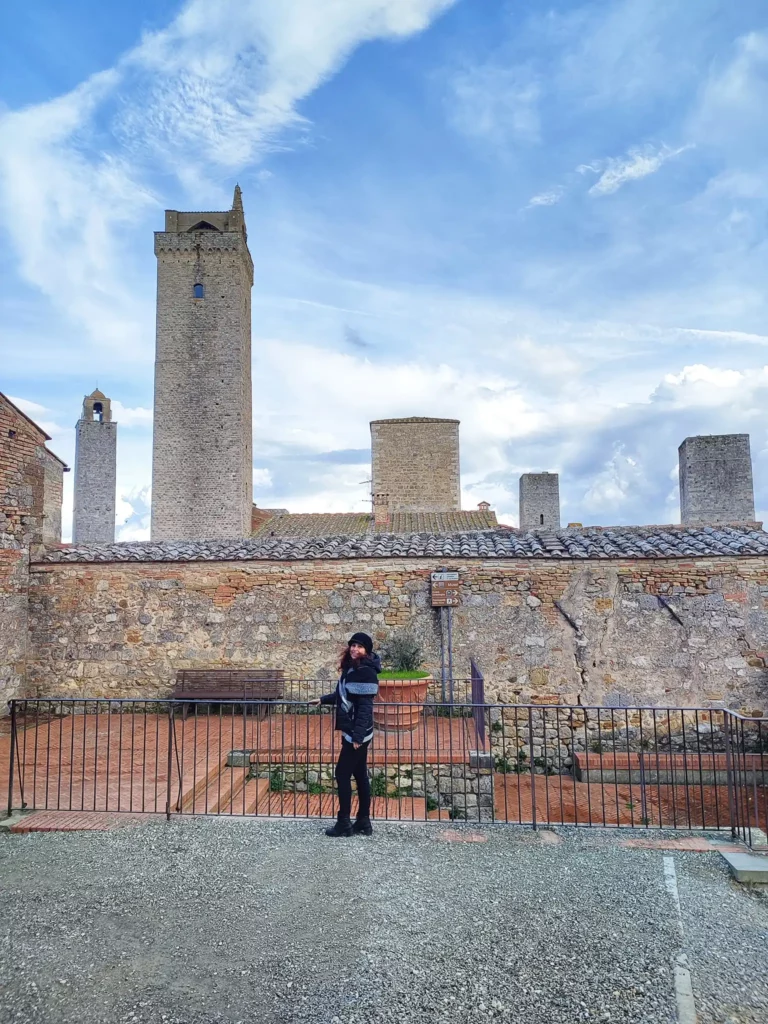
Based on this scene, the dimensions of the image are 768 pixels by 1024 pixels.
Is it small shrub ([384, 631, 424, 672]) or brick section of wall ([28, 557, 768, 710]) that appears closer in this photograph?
brick section of wall ([28, 557, 768, 710])

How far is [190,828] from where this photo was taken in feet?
17.0

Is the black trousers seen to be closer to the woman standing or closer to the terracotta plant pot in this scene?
the woman standing

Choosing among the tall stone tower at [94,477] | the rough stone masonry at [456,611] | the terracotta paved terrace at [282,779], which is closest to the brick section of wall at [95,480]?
the tall stone tower at [94,477]

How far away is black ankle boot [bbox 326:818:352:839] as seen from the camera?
5.05 meters

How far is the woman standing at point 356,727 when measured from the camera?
508 centimetres

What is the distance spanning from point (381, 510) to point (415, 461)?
11.3ft

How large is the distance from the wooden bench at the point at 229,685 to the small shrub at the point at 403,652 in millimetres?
1708

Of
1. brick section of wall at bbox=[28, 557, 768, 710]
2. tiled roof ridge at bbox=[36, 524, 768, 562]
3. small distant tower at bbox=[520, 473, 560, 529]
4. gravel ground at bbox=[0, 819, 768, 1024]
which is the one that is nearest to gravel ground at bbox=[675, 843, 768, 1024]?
gravel ground at bbox=[0, 819, 768, 1024]

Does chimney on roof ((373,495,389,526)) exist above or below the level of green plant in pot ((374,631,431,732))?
above

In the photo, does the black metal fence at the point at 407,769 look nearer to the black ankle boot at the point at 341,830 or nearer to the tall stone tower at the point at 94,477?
the black ankle boot at the point at 341,830

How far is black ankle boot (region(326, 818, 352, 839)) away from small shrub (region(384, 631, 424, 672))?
4.29 metres

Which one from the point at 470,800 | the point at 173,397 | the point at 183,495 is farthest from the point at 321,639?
the point at 173,397

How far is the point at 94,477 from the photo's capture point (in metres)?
33.0

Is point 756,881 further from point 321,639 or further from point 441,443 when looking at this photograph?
point 441,443
